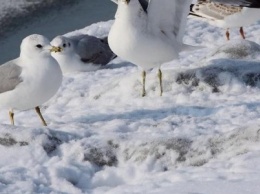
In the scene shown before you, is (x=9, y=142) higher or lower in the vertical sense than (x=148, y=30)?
lower

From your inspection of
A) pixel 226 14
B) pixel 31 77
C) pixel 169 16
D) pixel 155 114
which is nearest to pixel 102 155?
pixel 31 77

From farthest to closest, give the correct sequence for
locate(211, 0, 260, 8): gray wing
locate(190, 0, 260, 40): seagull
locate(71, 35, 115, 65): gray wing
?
locate(71, 35, 115, 65): gray wing
locate(190, 0, 260, 40): seagull
locate(211, 0, 260, 8): gray wing

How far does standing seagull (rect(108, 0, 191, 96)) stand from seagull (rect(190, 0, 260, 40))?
1375mm

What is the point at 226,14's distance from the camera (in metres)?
7.66

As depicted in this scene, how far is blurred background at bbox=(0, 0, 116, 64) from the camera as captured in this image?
10594 mm

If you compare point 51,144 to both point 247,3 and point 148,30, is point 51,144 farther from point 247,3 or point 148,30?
point 247,3

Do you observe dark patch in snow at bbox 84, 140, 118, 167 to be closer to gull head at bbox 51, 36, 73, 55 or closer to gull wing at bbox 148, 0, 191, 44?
gull wing at bbox 148, 0, 191, 44

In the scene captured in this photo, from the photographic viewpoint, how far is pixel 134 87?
6.30m

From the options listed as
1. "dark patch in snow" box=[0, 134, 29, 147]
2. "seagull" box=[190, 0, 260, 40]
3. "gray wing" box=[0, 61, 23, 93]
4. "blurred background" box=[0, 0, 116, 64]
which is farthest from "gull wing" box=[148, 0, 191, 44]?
"blurred background" box=[0, 0, 116, 64]

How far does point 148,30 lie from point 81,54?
88.6 inches

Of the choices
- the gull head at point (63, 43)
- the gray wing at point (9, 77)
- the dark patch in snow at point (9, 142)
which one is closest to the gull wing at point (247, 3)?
the gull head at point (63, 43)

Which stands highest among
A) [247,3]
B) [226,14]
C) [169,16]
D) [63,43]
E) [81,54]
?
[169,16]

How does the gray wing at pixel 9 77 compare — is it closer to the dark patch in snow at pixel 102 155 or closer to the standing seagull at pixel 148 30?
the standing seagull at pixel 148 30

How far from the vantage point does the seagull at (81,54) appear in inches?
305
